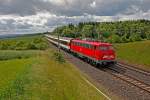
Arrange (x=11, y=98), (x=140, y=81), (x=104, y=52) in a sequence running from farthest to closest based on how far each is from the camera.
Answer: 1. (x=104, y=52)
2. (x=140, y=81)
3. (x=11, y=98)

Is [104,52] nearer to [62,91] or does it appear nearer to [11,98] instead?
[62,91]

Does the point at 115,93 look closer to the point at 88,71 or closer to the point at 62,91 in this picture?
the point at 62,91

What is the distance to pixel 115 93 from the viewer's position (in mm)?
27250

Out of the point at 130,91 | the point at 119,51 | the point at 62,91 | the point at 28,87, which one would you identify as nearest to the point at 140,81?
the point at 130,91

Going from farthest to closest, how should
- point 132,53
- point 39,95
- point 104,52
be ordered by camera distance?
point 132,53 → point 104,52 → point 39,95

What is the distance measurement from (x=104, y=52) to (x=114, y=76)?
9.03 m

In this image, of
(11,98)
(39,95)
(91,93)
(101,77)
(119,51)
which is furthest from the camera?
(119,51)

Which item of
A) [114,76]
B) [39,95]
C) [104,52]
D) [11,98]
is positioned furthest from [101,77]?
[11,98]

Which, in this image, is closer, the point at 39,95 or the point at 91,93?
the point at 39,95

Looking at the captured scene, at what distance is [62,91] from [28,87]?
234cm

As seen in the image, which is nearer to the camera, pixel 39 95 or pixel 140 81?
pixel 39 95

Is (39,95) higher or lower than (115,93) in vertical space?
higher

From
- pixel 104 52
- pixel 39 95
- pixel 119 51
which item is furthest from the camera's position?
pixel 119 51

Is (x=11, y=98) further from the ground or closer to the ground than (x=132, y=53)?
further from the ground
